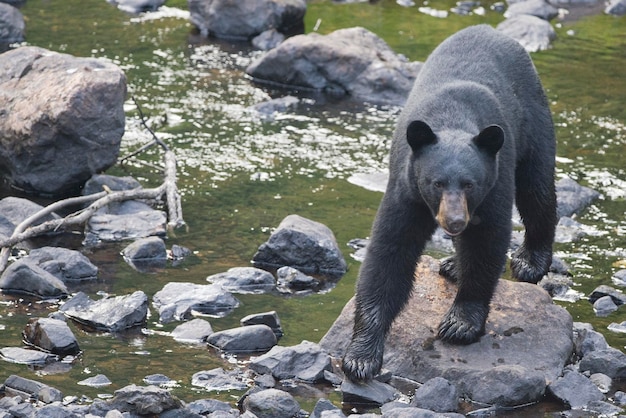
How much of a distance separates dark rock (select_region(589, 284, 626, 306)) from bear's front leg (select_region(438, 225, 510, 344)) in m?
1.62

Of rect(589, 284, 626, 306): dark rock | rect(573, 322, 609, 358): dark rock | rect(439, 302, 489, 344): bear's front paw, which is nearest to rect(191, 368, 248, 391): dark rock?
rect(439, 302, 489, 344): bear's front paw

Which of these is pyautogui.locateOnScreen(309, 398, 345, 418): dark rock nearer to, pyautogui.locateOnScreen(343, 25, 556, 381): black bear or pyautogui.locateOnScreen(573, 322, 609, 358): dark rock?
pyautogui.locateOnScreen(343, 25, 556, 381): black bear

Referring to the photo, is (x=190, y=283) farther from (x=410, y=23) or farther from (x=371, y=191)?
(x=410, y=23)

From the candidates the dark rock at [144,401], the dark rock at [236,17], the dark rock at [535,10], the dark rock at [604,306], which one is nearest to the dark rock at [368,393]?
the dark rock at [144,401]

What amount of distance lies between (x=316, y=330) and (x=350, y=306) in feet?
1.78

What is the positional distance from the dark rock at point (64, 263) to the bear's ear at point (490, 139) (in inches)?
142

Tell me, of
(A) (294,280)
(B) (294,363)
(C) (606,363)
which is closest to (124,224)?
(A) (294,280)

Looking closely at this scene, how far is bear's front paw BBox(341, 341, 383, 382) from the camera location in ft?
23.4

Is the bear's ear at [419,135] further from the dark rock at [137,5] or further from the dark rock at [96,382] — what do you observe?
the dark rock at [137,5]

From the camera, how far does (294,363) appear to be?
24.0 feet

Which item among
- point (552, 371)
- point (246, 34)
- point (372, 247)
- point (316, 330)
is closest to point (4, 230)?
point (316, 330)

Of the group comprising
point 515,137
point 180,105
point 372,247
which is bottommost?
point 180,105

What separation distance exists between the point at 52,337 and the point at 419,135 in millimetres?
2685

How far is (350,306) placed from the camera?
776 centimetres
